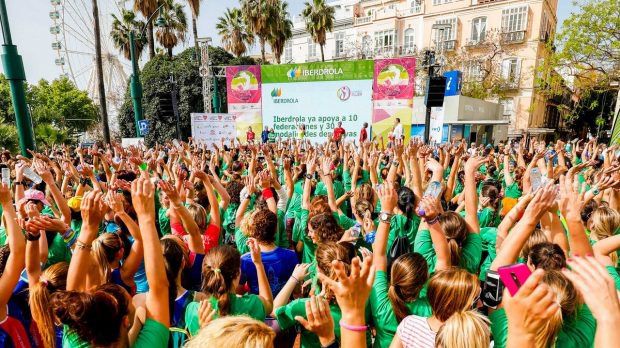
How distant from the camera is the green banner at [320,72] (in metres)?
17.7

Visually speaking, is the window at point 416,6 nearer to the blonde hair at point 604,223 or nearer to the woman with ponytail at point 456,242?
the blonde hair at point 604,223

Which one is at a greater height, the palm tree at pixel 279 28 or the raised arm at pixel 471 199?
the palm tree at pixel 279 28

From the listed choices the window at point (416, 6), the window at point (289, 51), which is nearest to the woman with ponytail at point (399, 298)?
the window at point (416, 6)

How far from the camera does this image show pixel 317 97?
61.5ft

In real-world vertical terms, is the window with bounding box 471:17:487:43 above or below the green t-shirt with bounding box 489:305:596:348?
above

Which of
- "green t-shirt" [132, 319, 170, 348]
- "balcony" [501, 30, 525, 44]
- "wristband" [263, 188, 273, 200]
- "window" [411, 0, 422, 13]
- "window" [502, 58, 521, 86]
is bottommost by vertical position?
"green t-shirt" [132, 319, 170, 348]

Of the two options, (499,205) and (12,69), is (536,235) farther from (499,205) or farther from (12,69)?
(12,69)

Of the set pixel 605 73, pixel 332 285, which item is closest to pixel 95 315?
pixel 332 285

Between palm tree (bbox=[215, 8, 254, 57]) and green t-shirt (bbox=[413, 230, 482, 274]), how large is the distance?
105 feet

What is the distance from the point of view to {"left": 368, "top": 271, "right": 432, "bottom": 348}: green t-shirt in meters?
2.03

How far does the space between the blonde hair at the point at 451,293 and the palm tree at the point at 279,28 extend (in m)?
30.7

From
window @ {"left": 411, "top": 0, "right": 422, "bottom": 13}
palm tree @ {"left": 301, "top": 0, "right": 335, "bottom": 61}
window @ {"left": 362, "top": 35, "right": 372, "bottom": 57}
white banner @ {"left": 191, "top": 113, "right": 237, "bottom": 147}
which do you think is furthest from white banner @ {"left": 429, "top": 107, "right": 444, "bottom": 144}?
window @ {"left": 411, "top": 0, "right": 422, "bottom": 13}

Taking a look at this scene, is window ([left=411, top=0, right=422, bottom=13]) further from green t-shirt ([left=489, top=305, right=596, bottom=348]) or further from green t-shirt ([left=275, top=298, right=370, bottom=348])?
green t-shirt ([left=275, top=298, right=370, bottom=348])

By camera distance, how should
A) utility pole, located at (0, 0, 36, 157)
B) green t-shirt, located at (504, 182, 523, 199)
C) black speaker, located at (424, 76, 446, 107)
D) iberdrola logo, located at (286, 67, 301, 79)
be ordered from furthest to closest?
iberdrola logo, located at (286, 67, 301, 79) < black speaker, located at (424, 76, 446, 107) < utility pole, located at (0, 0, 36, 157) < green t-shirt, located at (504, 182, 523, 199)
